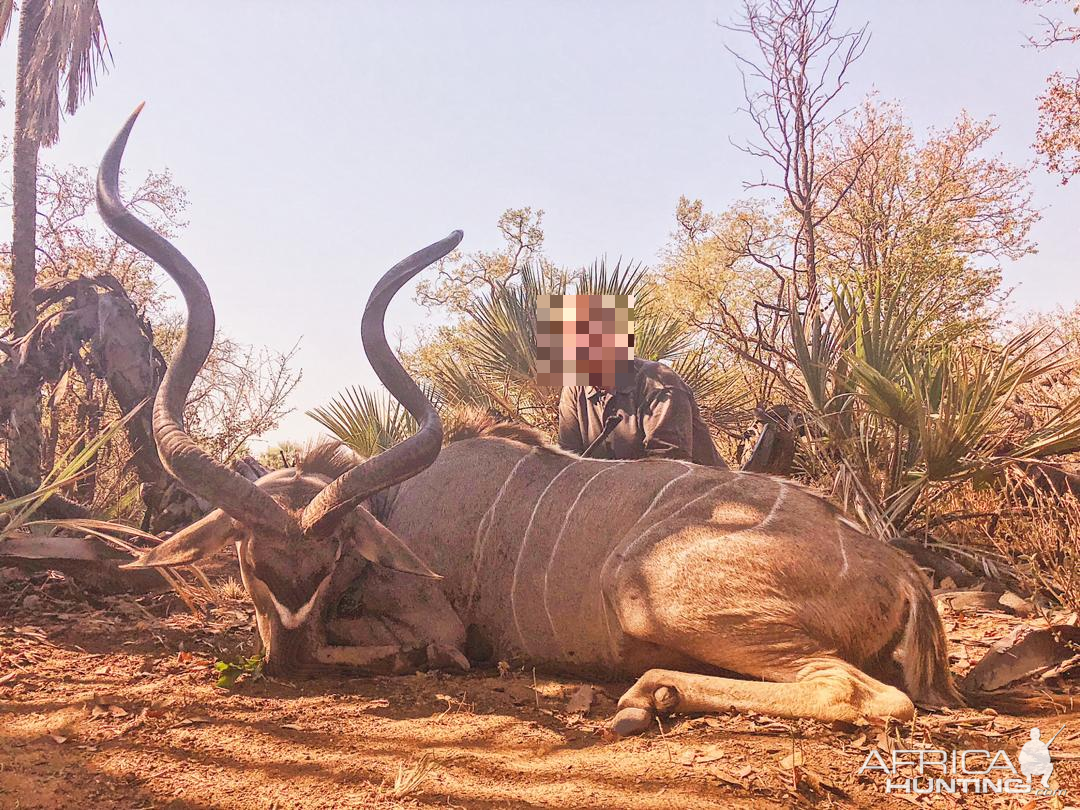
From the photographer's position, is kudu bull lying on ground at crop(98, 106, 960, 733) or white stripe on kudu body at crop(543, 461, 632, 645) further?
white stripe on kudu body at crop(543, 461, 632, 645)

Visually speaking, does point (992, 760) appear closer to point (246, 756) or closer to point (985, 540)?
point (246, 756)

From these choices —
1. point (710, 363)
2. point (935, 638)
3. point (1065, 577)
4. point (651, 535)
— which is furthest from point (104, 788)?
point (710, 363)

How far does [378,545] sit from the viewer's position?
3.46 meters

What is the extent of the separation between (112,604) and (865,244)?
13327mm

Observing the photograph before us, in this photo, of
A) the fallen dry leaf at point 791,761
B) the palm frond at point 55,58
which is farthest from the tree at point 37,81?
the fallen dry leaf at point 791,761

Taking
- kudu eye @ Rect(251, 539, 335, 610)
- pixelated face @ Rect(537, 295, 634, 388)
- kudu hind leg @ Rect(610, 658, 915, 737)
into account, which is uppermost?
pixelated face @ Rect(537, 295, 634, 388)

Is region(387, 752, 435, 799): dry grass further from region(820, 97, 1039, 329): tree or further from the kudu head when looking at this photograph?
region(820, 97, 1039, 329): tree

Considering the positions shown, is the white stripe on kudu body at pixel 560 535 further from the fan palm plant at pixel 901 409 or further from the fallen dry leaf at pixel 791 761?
the fan palm plant at pixel 901 409

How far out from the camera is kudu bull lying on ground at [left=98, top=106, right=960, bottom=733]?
278 centimetres

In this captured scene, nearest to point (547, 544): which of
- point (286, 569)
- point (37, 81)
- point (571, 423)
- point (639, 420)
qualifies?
point (286, 569)

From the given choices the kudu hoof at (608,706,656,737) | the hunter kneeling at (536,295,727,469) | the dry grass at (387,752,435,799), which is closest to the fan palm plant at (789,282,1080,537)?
the hunter kneeling at (536,295,727,469)

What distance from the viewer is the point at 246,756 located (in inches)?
90.7

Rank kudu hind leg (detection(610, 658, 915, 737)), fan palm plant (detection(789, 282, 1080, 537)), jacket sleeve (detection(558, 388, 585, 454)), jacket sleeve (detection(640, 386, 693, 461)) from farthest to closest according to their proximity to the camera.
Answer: jacket sleeve (detection(558, 388, 585, 454)) → jacket sleeve (detection(640, 386, 693, 461)) → fan palm plant (detection(789, 282, 1080, 537)) → kudu hind leg (detection(610, 658, 915, 737))

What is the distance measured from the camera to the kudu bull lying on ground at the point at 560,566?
2775 mm
